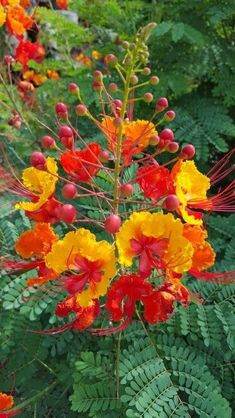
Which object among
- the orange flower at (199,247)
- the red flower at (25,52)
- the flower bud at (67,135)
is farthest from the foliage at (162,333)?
the red flower at (25,52)

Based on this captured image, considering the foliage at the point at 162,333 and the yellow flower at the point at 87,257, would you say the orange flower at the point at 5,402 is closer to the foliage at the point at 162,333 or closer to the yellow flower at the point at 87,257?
the foliage at the point at 162,333

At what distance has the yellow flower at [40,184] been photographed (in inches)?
57.7

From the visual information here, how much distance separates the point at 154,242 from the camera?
138 centimetres

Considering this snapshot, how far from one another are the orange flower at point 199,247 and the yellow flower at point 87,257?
0.63ft

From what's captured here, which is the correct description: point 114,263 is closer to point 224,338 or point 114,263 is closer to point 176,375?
point 176,375

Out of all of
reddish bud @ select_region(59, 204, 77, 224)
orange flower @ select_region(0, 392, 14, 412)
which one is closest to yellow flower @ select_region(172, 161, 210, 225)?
reddish bud @ select_region(59, 204, 77, 224)

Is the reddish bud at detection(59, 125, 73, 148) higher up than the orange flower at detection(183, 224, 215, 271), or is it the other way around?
the reddish bud at detection(59, 125, 73, 148)

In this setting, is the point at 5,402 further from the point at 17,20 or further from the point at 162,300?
the point at 17,20

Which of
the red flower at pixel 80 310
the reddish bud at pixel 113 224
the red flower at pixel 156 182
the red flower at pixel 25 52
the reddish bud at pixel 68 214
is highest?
the red flower at pixel 156 182

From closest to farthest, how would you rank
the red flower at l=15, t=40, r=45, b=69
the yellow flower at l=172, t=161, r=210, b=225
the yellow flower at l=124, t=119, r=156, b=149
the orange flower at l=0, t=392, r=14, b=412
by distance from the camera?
the yellow flower at l=172, t=161, r=210, b=225, the yellow flower at l=124, t=119, r=156, b=149, the orange flower at l=0, t=392, r=14, b=412, the red flower at l=15, t=40, r=45, b=69

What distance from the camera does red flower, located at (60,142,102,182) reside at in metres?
1.48

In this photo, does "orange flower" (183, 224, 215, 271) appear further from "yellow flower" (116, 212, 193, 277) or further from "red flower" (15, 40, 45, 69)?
"red flower" (15, 40, 45, 69)

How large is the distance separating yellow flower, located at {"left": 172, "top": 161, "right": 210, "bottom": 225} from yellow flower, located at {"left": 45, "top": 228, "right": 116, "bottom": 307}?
0.20m

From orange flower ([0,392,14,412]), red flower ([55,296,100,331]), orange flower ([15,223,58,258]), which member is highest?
orange flower ([15,223,58,258])
